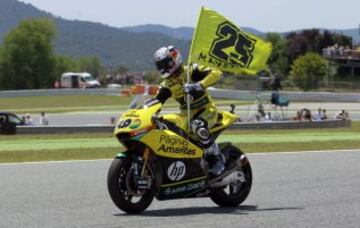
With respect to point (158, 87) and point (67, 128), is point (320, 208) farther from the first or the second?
point (67, 128)

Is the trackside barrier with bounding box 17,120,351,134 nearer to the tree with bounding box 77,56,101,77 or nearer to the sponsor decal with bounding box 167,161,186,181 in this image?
the sponsor decal with bounding box 167,161,186,181

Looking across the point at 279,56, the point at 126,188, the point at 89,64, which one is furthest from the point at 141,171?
the point at 89,64

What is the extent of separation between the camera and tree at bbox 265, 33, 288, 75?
8938 centimetres

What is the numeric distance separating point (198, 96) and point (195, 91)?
0.92 feet

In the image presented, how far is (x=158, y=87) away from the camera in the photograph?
830 centimetres

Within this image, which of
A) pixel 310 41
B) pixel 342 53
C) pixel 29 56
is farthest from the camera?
pixel 29 56

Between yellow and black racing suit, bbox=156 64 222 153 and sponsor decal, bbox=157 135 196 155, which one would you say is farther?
yellow and black racing suit, bbox=156 64 222 153

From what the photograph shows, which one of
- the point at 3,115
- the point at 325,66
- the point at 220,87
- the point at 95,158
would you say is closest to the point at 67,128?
the point at 3,115

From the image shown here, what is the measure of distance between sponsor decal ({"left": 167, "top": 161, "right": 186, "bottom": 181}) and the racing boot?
1.37 feet

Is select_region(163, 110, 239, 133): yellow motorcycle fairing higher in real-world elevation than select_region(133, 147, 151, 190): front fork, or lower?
higher

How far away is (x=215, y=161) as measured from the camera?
8.66 meters

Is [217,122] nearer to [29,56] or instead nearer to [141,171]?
[141,171]

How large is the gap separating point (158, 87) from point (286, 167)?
15.4ft

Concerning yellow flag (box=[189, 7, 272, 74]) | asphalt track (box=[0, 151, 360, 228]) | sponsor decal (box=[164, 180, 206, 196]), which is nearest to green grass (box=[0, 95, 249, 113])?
asphalt track (box=[0, 151, 360, 228])
